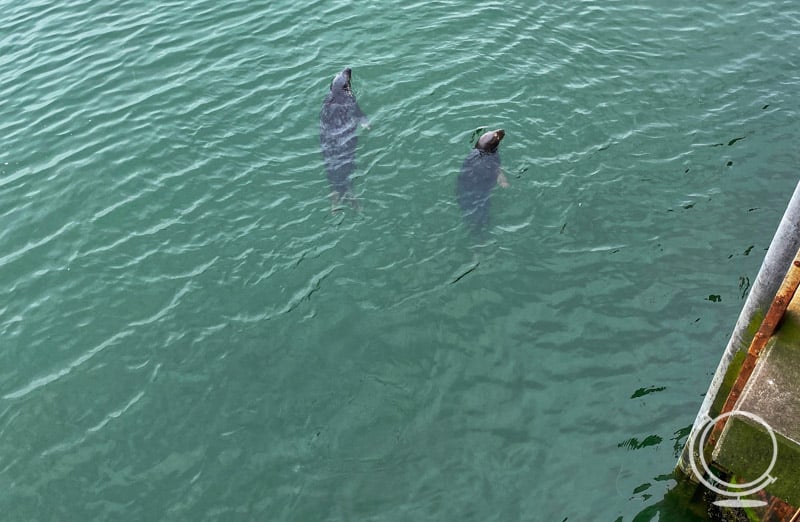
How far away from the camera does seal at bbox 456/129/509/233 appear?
12.0 meters

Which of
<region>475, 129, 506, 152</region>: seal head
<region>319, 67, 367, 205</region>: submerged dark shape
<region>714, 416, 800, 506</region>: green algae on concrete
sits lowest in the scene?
<region>714, 416, 800, 506</region>: green algae on concrete

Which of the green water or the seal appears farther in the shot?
the seal

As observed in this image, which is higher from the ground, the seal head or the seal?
the seal head

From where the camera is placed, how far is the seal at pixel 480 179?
39.5ft

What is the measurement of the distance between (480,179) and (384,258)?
7.80 ft

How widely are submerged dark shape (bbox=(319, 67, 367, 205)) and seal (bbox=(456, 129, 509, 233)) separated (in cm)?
202

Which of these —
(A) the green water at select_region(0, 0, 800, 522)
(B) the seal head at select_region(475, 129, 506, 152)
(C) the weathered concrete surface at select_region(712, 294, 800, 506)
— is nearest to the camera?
(C) the weathered concrete surface at select_region(712, 294, 800, 506)

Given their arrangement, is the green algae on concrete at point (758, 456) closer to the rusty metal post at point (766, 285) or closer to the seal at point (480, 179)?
the rusty metal post at point (766, 285)

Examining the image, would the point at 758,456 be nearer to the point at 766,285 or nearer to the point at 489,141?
the point at 766,285

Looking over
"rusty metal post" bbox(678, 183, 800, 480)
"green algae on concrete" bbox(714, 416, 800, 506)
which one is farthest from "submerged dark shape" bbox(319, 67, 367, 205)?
"green algae on concrete" bbox(714, 416, 800, 506)

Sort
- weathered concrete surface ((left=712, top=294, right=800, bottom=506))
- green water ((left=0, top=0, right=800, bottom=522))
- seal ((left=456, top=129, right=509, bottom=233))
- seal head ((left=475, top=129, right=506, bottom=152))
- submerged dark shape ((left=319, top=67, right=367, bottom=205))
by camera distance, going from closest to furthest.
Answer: weathered concrete surface ((left=712, top=294, right=800, bottom=506)) → green water ((left=0, top=0, right=800, bottom=522)) → seal ((left=456, top=129, right=509, bottom=233)) → submerged dark shape ((left=319, top=67, right=367, bottom=205)) → seal head ((left=475, top=129, right=506, bottom=152))

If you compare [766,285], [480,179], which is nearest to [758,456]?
[766,285]

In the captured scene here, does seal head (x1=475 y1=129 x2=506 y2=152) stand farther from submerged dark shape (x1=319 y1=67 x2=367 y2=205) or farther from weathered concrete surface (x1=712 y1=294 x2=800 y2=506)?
weathered concrete surface (x1=712 y1=294 x2=800 y2=506)

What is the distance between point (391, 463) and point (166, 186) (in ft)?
23.9
